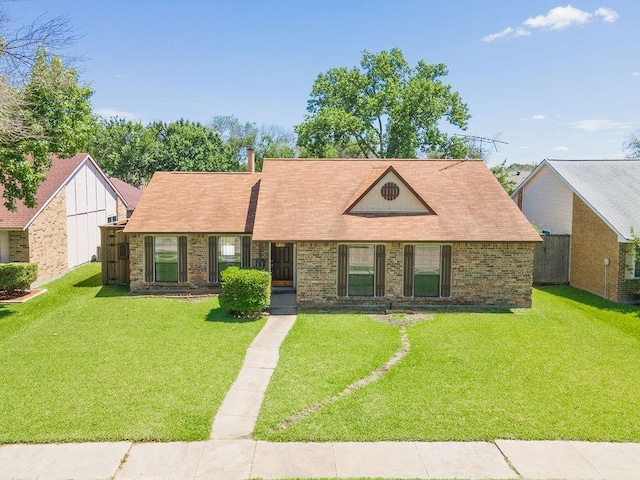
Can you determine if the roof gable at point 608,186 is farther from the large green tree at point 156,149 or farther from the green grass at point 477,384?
the large green tree at point 156,149

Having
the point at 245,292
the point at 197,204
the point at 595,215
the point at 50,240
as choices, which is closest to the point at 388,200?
the point at 245,292

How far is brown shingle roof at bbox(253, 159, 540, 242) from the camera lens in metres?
16.5

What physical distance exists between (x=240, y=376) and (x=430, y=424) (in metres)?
4.12

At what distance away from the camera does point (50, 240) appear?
70.6 ft

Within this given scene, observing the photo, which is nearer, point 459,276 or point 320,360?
point 320,360

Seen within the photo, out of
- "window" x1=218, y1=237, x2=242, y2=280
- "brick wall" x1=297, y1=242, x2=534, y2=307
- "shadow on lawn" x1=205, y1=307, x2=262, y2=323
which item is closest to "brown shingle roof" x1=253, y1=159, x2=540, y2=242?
"brick wall" x1=297, y1=242, x2=534, y2=307

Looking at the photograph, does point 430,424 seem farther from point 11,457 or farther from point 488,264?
point 488,264

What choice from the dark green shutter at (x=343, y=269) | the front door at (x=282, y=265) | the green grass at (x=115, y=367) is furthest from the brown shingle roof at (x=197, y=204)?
the dark green shutter at (x=343, y=269)

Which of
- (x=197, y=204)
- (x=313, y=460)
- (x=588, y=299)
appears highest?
(x=197, y=204)

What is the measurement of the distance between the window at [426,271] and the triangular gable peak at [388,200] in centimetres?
160

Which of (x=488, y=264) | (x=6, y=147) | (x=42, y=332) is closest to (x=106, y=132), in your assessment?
(x=6, y=147)

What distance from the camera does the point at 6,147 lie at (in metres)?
14.5

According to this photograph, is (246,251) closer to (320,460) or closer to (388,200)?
(388,200)

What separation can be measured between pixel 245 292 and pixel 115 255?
7953 millimetres
